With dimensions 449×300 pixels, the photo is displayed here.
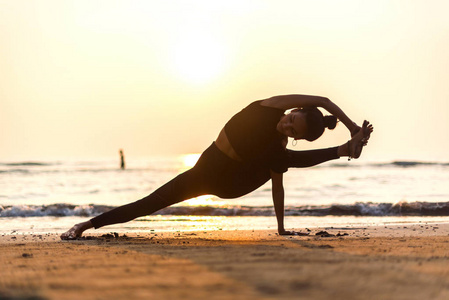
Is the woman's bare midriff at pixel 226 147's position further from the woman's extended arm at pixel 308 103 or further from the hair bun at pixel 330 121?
the hair bun at pixel 330 121

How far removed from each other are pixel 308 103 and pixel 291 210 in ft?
29.0

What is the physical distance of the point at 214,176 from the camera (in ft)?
18.0

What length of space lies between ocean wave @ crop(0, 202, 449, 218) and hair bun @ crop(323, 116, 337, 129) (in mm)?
7833

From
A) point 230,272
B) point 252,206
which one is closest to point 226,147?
point 230,272

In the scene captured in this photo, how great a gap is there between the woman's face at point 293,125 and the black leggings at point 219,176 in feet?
1.52

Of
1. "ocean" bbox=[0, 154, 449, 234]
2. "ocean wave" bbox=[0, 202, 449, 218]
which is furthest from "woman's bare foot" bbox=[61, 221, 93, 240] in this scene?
"ocean wave" bbox=[0, 202, 449, 218]

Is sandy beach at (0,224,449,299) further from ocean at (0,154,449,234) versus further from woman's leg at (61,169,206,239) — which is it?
ocean at (0,154,449,234)

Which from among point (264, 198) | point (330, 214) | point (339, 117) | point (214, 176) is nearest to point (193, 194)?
point (214, 176)

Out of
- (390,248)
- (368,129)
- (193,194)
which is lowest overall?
(390,248)

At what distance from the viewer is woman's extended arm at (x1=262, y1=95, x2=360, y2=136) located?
506cm

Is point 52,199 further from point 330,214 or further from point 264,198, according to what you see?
point 330,214

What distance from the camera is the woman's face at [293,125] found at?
5016 mm

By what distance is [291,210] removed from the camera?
1367 centimetres

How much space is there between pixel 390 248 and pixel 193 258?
1710 mm
